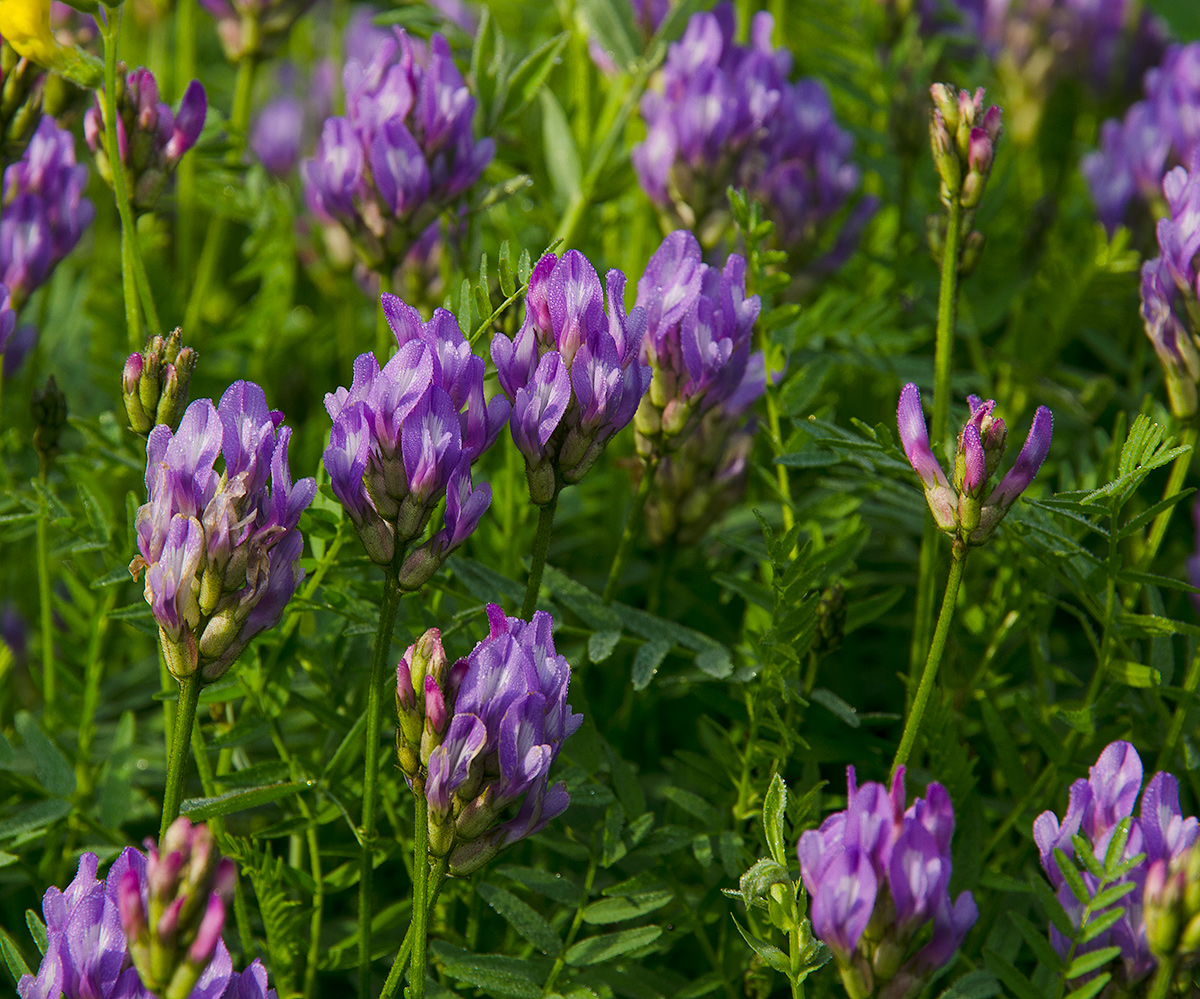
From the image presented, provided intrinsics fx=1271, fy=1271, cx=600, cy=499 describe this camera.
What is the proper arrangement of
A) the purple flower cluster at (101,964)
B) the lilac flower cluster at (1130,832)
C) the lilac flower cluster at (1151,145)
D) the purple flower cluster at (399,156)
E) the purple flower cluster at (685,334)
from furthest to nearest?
the lilac flower cluster at (1151,145) < the purple flower cluster at (399,156) < the purple flower cluster at (685,334) < the lilac flower cluster at (1130,832) < the purple flower cluster at (101,964)

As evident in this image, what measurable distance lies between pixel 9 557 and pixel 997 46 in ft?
8.88

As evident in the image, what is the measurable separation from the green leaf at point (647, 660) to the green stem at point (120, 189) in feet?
2.16

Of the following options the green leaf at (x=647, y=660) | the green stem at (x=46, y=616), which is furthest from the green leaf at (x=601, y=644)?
the green stem at (x=46, y=616)

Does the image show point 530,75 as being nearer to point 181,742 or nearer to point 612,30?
point 612,30

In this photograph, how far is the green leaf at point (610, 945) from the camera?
123 cm

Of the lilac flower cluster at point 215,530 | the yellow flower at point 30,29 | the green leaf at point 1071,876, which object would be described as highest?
the yellow flower at point 30,29

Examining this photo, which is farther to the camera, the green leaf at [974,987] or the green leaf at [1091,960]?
the green leaf at [974,987]

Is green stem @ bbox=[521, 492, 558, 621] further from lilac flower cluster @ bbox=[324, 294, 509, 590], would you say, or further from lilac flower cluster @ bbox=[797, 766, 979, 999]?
lilac flower cluster @ bbox=[797, 766, 979, 999]

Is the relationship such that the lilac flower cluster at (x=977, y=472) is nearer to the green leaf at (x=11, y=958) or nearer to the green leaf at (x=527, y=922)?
the green leaf at (x=527, y=922)

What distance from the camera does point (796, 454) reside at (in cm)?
144

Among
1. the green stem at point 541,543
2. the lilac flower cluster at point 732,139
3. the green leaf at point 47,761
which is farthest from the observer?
the lilac flower cluster at point 732,139

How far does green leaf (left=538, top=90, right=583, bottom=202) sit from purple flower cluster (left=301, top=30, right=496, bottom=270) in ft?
1.32

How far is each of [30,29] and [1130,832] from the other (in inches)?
53.0

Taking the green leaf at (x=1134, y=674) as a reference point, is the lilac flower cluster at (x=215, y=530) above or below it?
above
